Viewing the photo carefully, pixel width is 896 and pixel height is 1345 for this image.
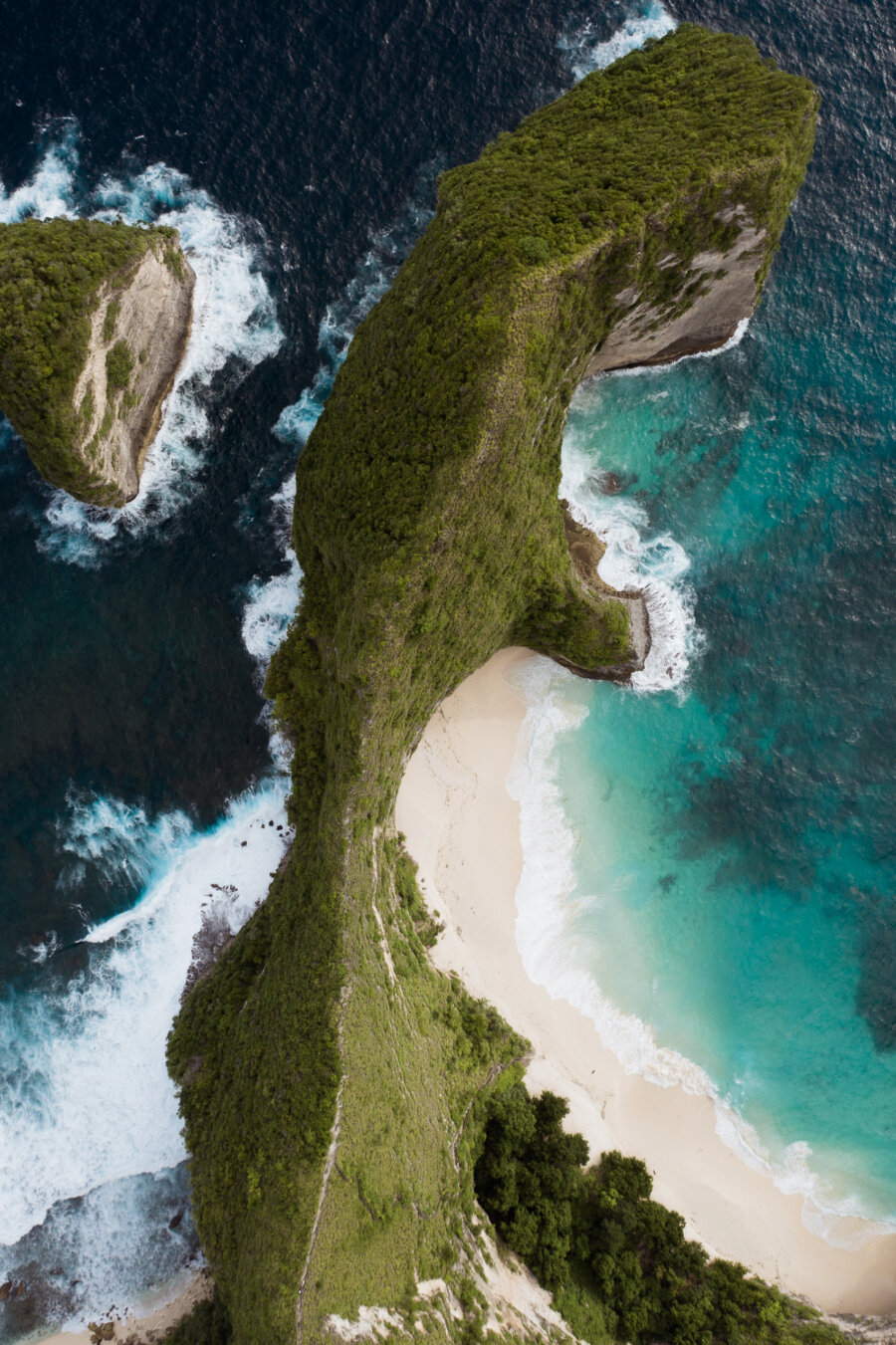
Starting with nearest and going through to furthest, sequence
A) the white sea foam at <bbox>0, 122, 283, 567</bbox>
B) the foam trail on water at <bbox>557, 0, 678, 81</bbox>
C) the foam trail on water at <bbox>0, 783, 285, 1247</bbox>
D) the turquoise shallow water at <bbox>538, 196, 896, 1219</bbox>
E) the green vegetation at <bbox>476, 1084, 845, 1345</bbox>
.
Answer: the green vegetation at <bbox>476, 1084, 845, 1345</bbox>, the foam trail on water at <bbox>0, 783, 285, 1247</bbox>, the turquoise shallow water at <bbox>538, 196, 896, 1219</bbox>, the white sea foam at <bbox>0, 122, 283, 567</bbox>, the foam trail on water at <bbox>557, 0, 678, 81</bbox>

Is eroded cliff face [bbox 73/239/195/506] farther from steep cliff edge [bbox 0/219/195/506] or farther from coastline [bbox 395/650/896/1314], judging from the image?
coastline [bbox 395/650/896/1314]

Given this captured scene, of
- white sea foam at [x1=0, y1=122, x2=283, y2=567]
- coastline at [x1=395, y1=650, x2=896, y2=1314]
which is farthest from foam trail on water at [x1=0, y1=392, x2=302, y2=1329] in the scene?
coastline at [x1=395, y1=650, x2=896, y2=1314]

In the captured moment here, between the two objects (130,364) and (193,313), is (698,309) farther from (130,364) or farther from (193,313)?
(130,364)

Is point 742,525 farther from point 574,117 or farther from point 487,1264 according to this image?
point 487,1264

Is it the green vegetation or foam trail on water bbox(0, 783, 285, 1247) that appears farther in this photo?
foam trail on water bbox(0, 783, 285, 1247)

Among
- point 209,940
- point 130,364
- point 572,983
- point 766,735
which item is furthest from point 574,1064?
point 130,364

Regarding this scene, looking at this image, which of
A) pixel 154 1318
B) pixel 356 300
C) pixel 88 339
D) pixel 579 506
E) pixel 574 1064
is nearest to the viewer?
pixel 88 339
